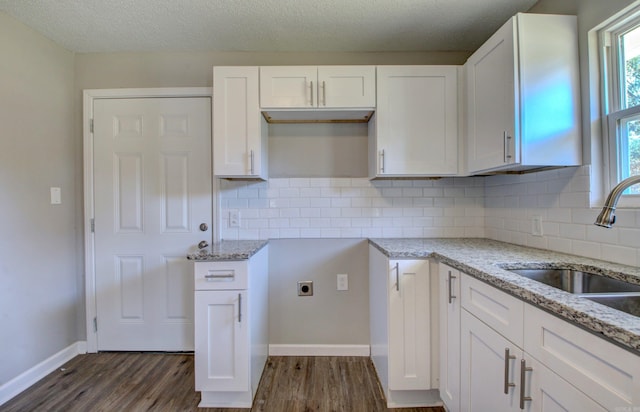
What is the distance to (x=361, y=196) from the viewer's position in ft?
7.20

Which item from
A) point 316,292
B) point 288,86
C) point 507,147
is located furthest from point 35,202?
point 507,147

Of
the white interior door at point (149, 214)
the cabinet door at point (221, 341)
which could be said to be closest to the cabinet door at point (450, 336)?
the cabinet door at point (221, 341)

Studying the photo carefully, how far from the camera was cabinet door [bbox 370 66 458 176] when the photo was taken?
1.88 meters

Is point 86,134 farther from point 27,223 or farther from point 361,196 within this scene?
point 361,196

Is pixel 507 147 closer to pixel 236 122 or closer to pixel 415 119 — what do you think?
pixel 415 119

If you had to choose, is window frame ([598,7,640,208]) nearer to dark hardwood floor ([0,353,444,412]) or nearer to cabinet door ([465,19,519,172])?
cabinet door ([465,19,519,172])

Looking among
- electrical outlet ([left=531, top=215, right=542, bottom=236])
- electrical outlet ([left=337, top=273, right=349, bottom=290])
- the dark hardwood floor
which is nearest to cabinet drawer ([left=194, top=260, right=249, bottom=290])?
the dark hardwood floor

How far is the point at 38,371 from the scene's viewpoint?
1.87m

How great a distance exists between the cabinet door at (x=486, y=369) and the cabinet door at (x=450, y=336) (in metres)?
0.05

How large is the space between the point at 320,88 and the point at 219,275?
1347 millimetres

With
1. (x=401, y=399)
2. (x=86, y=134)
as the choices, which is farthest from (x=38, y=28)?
(x=401, y=399)

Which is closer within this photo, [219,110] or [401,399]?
[401,399]

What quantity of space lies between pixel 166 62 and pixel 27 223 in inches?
58.3

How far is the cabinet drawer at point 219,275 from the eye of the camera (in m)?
1.58
